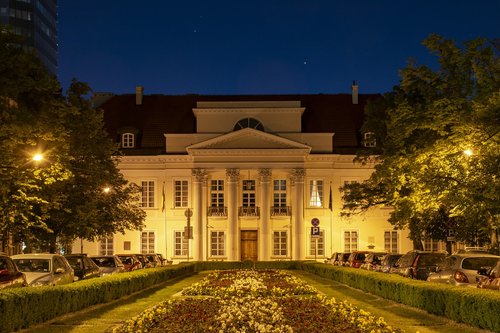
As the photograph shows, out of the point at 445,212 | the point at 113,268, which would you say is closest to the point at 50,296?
the point at 113,268

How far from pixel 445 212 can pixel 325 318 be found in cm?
2483

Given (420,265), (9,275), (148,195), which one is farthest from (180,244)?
(9,275)

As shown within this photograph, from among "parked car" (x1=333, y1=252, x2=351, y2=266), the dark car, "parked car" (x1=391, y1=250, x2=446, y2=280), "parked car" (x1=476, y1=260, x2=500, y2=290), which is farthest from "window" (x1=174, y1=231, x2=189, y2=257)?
"parked car" (x1=476, y1=260, x2=500, y2=290)

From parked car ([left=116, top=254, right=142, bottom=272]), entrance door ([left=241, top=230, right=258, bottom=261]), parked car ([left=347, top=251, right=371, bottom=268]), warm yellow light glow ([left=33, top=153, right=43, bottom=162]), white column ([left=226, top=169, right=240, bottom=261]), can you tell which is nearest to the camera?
warm yellow light glow ([left=33, top=153, right=43, bottom=162])

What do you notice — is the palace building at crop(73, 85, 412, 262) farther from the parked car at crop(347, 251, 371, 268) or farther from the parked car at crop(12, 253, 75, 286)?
the parked car at crop(12, 253, 75, 286)

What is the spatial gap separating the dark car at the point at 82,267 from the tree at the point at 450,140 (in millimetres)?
13713

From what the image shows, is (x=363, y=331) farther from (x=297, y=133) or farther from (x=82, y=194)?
(x=297, y=133)

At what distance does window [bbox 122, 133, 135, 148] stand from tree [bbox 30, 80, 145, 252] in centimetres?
2718

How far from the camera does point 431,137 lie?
116 feet

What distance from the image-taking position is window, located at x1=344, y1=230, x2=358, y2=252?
70769 millimetres

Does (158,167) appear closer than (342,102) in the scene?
Yes

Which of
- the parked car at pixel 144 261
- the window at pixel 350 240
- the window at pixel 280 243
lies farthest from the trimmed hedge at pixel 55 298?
the window at pixel 350 240

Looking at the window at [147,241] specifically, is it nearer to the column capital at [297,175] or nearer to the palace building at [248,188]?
the palace building at [248,188]

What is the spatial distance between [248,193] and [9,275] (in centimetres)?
4826
